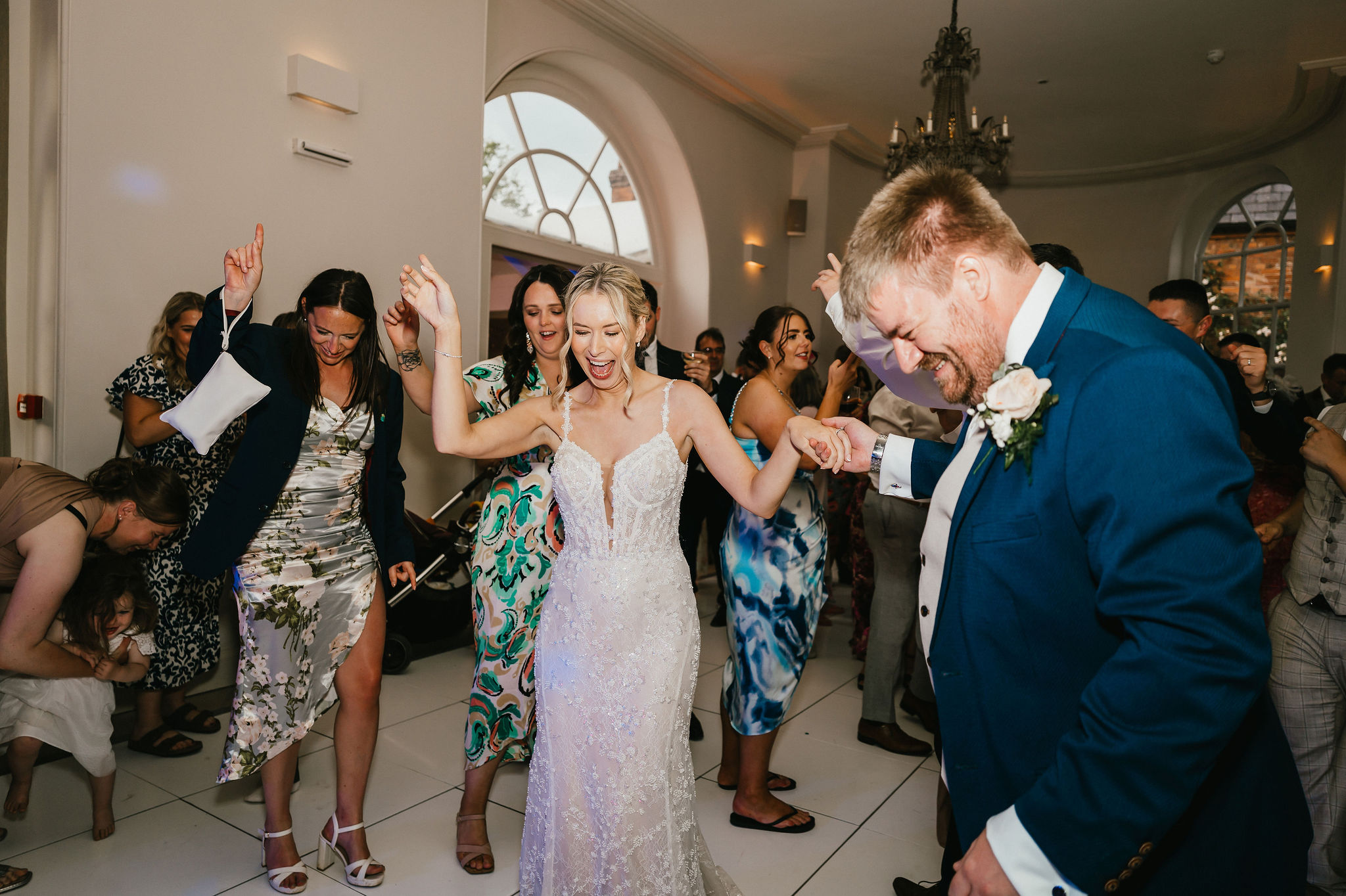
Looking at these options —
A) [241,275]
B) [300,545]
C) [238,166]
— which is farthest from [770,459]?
[238,166]

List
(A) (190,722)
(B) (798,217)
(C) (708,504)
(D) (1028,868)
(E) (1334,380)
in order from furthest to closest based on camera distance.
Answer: (B) (798,217) → (C) (708,504) → (E) (1334,380) → (A) (190,722) → (D) (1028,868)

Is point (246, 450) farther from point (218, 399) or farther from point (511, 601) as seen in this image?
point (511, 601)

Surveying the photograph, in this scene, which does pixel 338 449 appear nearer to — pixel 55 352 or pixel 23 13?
pixel 55 352

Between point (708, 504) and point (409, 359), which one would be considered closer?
point (409, 359)

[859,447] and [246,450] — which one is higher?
[859,447]

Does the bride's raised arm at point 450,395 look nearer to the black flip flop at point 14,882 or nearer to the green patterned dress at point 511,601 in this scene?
the green patterned dress at point 511,601

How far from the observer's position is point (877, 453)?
1.73 meters

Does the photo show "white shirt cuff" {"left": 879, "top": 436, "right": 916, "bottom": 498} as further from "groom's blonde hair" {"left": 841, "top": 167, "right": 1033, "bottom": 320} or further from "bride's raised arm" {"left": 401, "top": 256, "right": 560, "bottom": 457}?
"bride's raised arm" {"left": 401, "top": 256, "right": 560, "bottom": 457}

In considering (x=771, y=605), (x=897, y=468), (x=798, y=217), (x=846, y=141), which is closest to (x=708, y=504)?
(x=771, y=605)

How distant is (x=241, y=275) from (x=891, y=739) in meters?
2.94

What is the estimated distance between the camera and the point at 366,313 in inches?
95.3

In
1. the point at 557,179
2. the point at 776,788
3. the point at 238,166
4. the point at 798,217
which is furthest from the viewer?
the point at 798,217

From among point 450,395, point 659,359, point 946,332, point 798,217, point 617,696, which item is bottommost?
point 617,696

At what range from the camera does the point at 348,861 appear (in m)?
2.43
